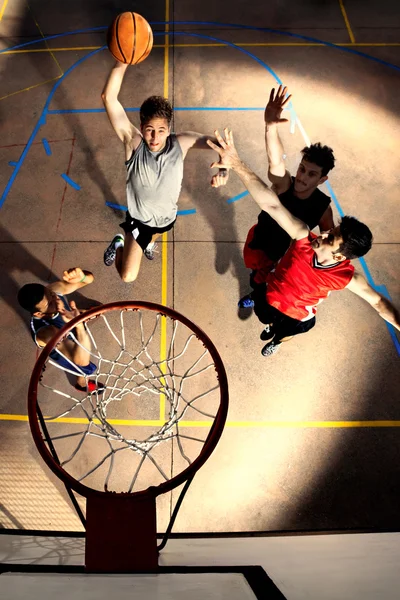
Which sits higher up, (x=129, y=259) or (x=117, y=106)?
(x=117, y=106)

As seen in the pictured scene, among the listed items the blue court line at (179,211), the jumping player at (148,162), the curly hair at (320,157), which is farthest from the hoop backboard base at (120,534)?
the blue court line at (179,211)

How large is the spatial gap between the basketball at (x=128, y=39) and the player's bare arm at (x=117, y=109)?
0.75 feet

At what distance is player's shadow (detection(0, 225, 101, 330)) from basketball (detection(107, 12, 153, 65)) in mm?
2371

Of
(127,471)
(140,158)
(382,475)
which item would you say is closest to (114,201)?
(140,158)

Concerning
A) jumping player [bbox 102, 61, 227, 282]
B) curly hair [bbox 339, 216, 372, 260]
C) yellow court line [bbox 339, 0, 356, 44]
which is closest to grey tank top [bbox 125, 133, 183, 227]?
jumping player [bbox 102, 61, 227, 282]

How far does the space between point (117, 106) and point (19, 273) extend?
2.20m

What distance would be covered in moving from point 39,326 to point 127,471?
1.61 metres

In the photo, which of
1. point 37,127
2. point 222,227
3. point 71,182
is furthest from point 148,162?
point 37,127

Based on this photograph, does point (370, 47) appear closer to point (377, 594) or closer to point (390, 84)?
point (390, 84)

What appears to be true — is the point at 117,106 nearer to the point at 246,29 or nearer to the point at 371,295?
the point at 371,295

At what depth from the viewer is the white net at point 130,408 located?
13.6ft

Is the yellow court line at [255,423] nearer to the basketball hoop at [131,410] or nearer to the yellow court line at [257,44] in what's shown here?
the basketball hoop at [131,410]

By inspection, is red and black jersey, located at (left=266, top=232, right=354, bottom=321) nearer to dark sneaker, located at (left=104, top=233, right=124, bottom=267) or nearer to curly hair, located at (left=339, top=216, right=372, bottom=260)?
curly hair, located at (left=339, top=216, right=372, bottom=260)

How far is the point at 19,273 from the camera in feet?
16.6
